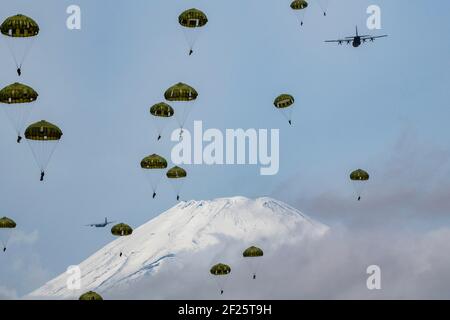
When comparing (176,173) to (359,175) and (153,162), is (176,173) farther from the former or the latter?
(359,175)

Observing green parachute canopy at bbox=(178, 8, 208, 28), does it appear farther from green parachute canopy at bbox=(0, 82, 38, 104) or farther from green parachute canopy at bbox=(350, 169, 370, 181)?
green parachute canopy at bbox=(350, 169, 370, 181)

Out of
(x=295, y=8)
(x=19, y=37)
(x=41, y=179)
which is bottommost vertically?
(x=41, y=179)

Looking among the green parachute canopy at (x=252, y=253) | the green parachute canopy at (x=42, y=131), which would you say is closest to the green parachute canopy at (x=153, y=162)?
the green parachute canopy at (x=252, y=253)

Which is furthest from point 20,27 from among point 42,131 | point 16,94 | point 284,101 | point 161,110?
point 284,101

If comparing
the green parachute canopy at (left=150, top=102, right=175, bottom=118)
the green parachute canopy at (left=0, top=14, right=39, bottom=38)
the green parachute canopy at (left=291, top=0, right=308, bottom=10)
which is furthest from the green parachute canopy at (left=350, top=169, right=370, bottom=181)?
the green parachute canopy at (left=0, top=14, right=39, bottom=38)
